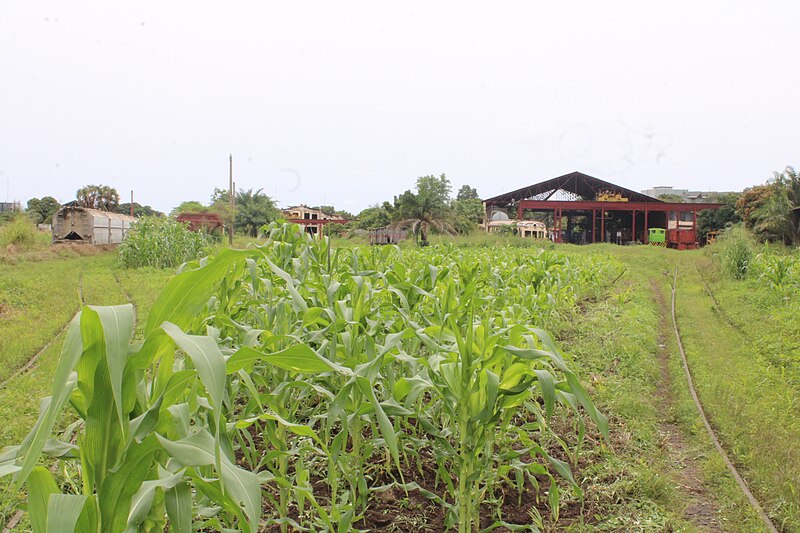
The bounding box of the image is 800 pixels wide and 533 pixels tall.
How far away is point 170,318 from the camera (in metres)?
1.45

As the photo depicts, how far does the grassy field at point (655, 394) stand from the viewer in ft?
10.4

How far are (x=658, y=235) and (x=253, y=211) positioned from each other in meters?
27.3

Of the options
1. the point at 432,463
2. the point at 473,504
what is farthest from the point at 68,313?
the point at 473,504

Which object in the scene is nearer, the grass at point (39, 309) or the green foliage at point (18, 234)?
the grass at point (39, 309)

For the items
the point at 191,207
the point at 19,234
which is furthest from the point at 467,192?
the point at 19,234

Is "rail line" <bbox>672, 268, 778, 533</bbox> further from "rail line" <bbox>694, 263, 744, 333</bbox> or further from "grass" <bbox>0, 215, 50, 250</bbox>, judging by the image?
"grass" <bbox>0, 215, 50, 250</bbox>

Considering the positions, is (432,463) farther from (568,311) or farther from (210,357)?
(568,311)

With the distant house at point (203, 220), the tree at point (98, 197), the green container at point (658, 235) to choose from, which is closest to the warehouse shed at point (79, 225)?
the distant house at point (203, 220)

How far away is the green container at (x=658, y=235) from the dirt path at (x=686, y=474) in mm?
29836

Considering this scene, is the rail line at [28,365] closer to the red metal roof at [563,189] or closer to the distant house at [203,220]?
the distant house at [203,220]

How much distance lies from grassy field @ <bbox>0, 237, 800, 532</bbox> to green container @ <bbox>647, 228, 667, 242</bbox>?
75.1ft

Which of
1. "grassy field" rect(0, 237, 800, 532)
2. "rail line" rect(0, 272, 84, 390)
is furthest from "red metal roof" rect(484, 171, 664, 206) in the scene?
"rail line" rect(0, 272, 84, 390)

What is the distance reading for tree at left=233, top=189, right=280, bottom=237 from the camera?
40.8 meters

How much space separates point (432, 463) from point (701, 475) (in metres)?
1.76
